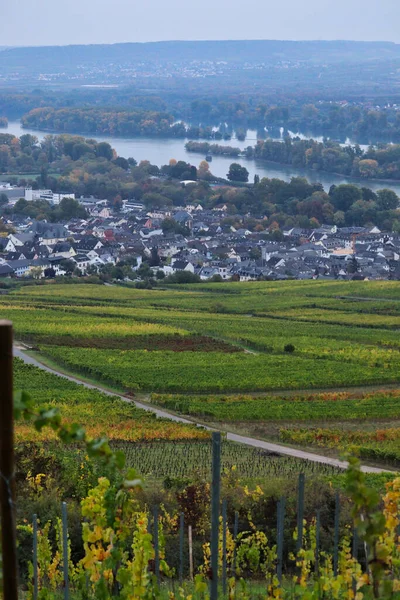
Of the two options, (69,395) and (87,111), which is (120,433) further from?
(87,111)

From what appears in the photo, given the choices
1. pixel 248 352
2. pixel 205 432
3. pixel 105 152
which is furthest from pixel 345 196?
pixel 205 432

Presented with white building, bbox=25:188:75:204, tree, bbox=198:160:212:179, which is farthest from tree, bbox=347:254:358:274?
tree, bbox=198:160:212:179

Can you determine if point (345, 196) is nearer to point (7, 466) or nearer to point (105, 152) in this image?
point (105, 152)

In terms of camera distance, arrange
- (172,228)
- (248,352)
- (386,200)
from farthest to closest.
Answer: (386,200), (172,228), (248,352)

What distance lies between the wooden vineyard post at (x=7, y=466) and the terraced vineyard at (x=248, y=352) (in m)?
14.2

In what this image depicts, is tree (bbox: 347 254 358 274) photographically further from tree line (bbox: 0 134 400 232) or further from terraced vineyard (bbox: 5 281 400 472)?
tree line (bbox: 0 134 400 232)

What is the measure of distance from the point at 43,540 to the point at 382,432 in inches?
491

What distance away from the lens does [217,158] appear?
106m

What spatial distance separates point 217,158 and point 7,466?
103m

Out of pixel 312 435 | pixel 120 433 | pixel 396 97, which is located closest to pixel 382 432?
pixel 312 435

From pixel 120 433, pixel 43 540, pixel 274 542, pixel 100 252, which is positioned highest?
pixel 43 540

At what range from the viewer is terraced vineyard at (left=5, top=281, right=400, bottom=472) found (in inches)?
829

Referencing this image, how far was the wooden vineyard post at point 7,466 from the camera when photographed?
3.20 m

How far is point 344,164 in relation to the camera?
304 ft
